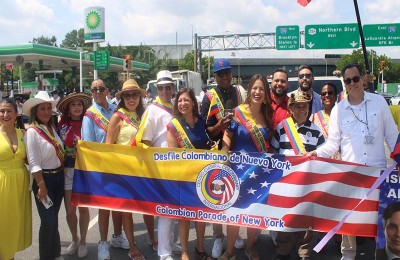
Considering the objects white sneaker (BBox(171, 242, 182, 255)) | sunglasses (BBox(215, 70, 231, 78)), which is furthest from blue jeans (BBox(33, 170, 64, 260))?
sunglasses (BBox(215, 70, 231, 78))

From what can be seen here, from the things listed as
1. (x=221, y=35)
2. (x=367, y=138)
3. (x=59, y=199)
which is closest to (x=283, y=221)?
(x=367, y=138)

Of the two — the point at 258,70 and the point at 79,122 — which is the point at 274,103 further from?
the point at 258,70

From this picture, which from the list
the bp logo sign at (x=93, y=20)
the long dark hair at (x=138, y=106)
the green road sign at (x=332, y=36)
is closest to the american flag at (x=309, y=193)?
the long dark hair at (x=138, y=106)

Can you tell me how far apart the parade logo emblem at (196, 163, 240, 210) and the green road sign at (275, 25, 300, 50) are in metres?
26.3

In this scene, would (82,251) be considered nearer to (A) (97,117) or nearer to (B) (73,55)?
(A) (97,117)

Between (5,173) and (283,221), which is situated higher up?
(5,173)

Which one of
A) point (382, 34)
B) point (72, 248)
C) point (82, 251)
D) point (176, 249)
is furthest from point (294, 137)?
point (382, 34)

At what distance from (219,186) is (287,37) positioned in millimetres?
26732

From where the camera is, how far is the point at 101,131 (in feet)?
16.3

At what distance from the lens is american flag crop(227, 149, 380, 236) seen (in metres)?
4.10

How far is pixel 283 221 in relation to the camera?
14.0 ft

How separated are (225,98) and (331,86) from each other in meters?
1.35

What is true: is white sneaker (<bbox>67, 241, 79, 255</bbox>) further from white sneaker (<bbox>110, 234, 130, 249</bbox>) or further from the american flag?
the american flag

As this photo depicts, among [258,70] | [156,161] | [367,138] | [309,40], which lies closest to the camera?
[367,138]
